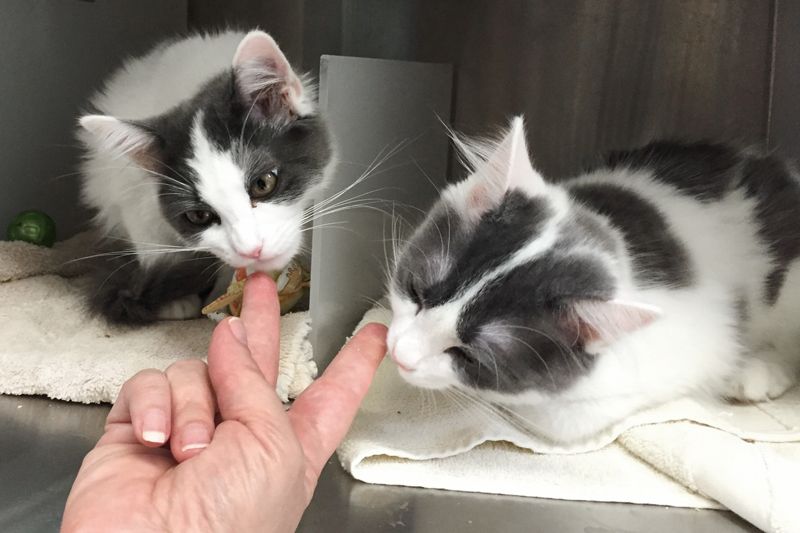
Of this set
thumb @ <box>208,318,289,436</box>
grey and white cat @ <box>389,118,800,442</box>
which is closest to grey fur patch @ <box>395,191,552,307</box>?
grey and white cat @ <box>389,118,800,442</box>

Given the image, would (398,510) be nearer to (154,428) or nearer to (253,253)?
(154,428)

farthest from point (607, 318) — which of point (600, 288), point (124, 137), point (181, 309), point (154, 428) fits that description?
point (181, 309)

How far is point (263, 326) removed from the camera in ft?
3.52

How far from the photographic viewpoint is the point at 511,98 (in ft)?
7.00

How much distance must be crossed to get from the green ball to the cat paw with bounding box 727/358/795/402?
6.19ft

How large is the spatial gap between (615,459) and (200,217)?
917 mm

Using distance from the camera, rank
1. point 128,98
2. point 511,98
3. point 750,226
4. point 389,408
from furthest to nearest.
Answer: point 511,98 < point 128,98 < point 750,226 < point 389,408

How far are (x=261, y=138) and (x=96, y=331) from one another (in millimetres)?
624

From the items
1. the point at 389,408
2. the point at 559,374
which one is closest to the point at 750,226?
the point at 559,374

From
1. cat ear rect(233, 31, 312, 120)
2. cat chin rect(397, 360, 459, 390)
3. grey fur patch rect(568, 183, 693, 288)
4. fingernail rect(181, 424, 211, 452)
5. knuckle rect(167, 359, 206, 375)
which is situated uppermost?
cat ear rect(233, 31, 312, 120)

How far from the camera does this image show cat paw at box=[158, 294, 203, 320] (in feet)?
5.82

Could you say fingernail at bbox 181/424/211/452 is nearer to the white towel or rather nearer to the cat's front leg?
the white towel

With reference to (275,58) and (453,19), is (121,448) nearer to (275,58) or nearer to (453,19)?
(275,58)

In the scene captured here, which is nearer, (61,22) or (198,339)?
(198,339)
